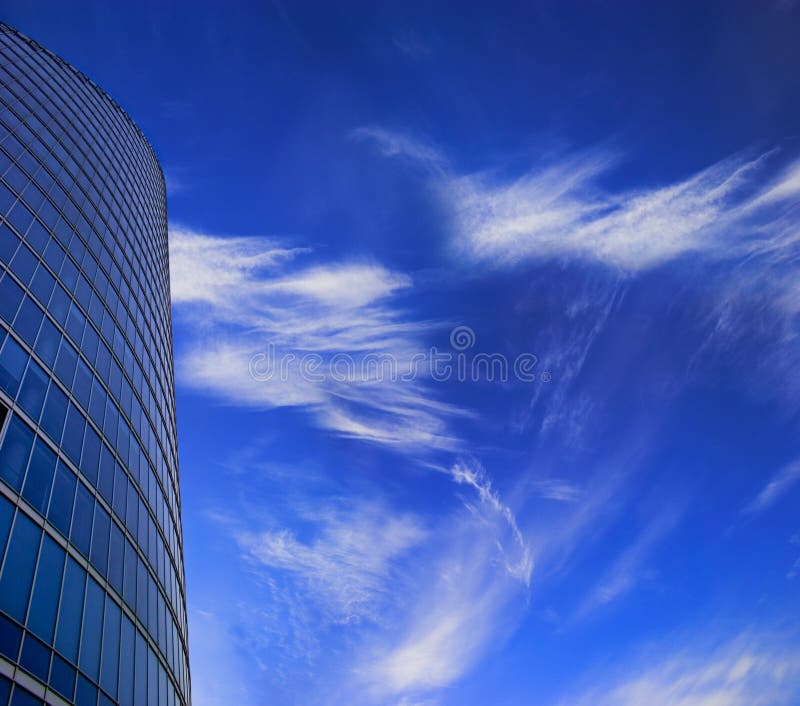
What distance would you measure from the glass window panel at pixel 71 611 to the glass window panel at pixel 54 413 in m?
4.49

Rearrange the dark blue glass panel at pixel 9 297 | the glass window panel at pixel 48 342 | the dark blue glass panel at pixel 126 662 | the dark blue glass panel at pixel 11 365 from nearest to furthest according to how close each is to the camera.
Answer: the dark blue glass panel at pixel 11 365
the dark blue glass panel at pixel 126 662
the dark blue glass panel at pixel 9 297
the glass window panel at pixel 48 342

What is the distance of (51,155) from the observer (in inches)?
1348

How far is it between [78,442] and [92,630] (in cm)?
687

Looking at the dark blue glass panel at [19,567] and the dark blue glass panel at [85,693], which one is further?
the dark blue glass panel at [85,693]

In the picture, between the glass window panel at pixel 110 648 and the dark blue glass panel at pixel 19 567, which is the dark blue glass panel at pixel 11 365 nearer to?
the dark blue glass panel at pixel 19 567

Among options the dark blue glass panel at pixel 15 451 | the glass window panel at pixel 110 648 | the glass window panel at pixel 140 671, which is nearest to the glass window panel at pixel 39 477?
the dark blue glass panel at pixel 15 451

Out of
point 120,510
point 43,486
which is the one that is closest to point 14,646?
point 43,486

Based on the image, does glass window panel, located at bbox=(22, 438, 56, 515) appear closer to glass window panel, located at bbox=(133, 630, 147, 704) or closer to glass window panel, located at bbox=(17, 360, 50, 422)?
glass window panel, located at bbox=(17, 360, 50, 422)

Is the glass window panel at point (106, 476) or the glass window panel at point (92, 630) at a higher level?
the glass window panel at point (106, 476)

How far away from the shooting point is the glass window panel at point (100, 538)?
19.0m

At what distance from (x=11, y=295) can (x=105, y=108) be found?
5457 cm

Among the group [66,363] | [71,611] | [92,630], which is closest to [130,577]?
[92,630]

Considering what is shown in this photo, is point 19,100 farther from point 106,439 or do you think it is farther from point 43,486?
point 43,486

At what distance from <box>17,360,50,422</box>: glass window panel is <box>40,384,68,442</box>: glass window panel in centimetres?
31
